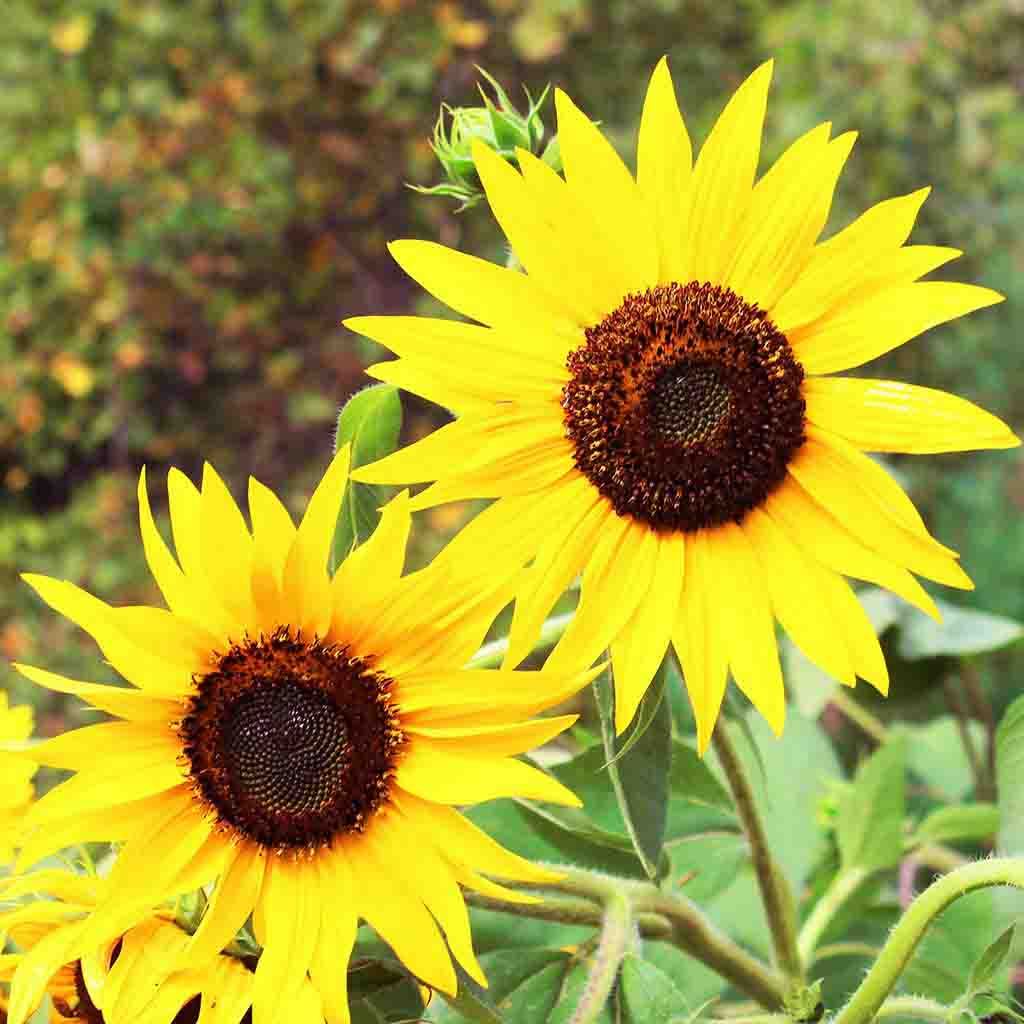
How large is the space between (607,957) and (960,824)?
1.04 ft

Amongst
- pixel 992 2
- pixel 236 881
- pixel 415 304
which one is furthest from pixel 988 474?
pixel 236 881

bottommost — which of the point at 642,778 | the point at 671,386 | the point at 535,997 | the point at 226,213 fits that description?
the point at 535,997

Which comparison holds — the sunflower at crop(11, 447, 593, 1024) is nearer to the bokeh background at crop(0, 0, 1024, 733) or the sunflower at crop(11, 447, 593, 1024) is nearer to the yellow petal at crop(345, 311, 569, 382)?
the yellow petal at crop(345, 311, 569, 382)

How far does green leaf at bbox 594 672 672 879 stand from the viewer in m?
0.49

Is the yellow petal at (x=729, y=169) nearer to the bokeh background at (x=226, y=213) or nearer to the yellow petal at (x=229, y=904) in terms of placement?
the yellow petal at (x=229, y=904)

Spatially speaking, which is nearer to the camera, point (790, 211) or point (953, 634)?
point (790, 211)

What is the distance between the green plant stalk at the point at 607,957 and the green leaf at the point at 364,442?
159mm

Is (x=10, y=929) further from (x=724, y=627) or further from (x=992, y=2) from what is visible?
(x=992, y=2)

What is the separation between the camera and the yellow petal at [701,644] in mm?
494

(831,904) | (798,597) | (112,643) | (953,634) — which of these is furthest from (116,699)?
(953,634)

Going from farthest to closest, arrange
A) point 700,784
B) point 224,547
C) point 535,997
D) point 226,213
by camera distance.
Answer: point 226,213 → point 700,784 → point 535,997 → point 224,547

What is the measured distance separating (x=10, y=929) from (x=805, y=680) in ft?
1.74

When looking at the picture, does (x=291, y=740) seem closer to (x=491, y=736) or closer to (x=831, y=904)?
(x=491, y=736)

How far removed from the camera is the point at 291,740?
52cm
